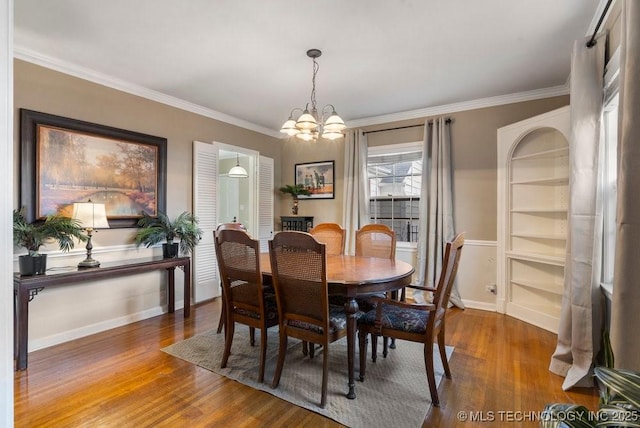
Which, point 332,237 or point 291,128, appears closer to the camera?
point 291,128

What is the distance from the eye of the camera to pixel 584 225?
7.60ft

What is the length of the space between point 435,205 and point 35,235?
410 cm

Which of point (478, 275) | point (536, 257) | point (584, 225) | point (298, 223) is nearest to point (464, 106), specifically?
point (536, 257)

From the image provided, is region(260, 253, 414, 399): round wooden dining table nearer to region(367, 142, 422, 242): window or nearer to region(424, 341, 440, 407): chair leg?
region(424, 341, 440, 407): chair leg

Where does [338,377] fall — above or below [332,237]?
below

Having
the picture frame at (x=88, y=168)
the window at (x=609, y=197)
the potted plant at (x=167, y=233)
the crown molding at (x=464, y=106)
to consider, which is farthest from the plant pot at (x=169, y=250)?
the window at (x=609, y=197)

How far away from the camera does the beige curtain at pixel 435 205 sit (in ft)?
13.5

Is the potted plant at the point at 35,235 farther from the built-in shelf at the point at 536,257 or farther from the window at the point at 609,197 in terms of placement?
the built-in shelf at the point at 536,257

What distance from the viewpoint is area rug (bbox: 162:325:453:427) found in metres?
1.96

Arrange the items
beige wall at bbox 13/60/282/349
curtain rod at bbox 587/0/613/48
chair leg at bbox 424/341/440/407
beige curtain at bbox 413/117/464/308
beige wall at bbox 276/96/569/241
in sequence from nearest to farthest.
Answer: chair leg at bbox 424/341/440/407 → curtain rod at bbox 587/0/613/48 → beige wall at bbox 13/60/282/349 → beige wall at bbox 276/96/569/241 → beige curtain at bbox 413/117/464/308

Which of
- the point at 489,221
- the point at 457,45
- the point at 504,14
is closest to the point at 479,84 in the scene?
the point at 457,45

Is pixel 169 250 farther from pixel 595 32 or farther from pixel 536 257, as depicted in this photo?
pixel 595 32

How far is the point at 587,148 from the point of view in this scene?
7.64ft

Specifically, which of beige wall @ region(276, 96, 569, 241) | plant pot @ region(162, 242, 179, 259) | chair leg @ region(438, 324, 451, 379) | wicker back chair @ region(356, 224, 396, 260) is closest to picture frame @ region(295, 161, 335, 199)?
beige wall @ region(276, 96, 569, 241)
